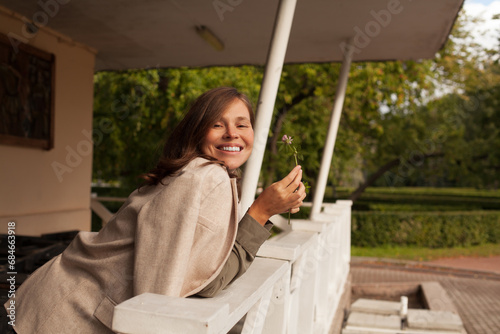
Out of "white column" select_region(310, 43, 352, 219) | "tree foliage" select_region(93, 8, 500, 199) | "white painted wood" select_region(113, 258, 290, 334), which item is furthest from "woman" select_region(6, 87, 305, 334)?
"tree foliage" select_region(93, 8, 500, 199)

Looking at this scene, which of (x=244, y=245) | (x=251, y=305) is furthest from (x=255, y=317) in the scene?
(x=244, y=245)

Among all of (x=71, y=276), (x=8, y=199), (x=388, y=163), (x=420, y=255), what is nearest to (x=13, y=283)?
(x=71, y=276)

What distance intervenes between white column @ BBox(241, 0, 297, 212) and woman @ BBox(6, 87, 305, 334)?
120 centimetres

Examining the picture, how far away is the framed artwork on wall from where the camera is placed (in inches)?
195

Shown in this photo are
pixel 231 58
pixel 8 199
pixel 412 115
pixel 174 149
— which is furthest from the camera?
pixel 412 115

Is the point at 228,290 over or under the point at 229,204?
under

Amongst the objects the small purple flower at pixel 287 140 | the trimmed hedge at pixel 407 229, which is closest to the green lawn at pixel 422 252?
the trimmed hedge at pixel 407 229

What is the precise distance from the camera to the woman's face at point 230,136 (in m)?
1.65

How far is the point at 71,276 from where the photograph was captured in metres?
1.43

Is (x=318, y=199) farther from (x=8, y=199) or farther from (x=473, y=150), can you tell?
(x=473, y=150)

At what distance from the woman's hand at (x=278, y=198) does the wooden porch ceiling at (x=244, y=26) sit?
3092 mm

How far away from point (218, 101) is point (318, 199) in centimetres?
365

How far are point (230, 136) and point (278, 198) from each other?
0.29 m

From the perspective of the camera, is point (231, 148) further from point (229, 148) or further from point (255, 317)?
point (255, 317)
